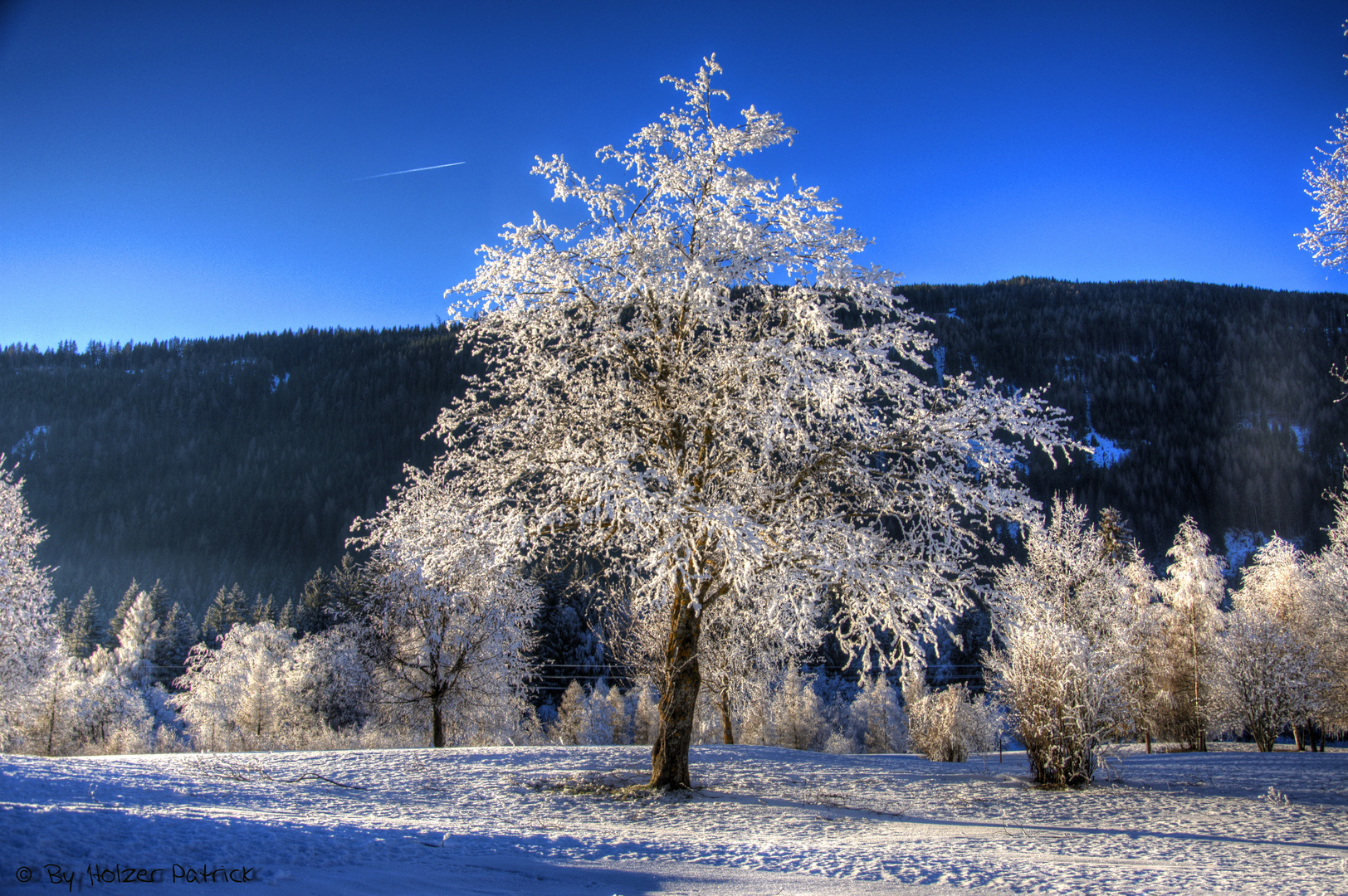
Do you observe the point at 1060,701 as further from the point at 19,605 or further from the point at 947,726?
the point at 19,605

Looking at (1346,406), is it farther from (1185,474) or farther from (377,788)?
(377,788)

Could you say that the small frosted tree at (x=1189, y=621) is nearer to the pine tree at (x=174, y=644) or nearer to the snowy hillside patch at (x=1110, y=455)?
the pine tree at (x=174, y=644)

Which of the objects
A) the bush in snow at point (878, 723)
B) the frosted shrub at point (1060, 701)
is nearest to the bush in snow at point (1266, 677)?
the frosted shrub at point (1060, 701)

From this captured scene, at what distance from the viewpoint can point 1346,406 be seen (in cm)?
17250

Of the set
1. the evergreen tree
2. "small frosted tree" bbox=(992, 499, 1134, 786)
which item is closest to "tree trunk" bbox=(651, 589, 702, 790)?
"small frosted tree" bbox=(992, 499, 1134, 786)

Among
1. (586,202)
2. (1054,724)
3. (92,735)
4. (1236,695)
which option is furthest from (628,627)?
(92,735)

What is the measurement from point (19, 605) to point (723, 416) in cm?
2652

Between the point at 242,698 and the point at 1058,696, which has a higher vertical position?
the point at 1058,696

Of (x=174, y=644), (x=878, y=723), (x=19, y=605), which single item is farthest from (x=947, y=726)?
(x=174, y=644)

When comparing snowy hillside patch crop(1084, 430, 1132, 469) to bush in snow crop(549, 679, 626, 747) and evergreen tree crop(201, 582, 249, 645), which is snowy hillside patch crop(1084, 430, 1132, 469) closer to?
bush in snow crop(549, 679, 626, 747)

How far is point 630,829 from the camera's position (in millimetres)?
6914

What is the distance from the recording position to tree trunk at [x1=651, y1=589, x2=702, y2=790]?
9617 millimetres

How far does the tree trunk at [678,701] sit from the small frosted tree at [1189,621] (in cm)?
3014

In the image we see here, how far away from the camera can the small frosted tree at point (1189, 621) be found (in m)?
30.7
